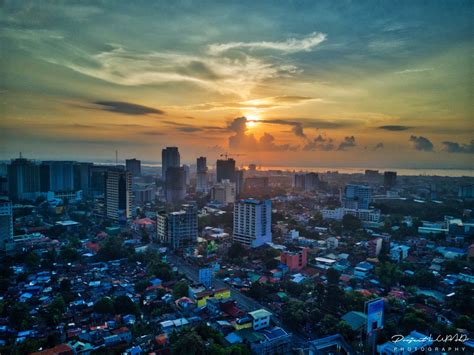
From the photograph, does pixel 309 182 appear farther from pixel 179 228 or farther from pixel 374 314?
pixel 374 314

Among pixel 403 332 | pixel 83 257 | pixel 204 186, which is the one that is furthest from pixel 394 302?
pixel 204 186

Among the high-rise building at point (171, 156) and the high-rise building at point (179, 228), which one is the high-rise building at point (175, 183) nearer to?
the high-rise building at point (171, 156)

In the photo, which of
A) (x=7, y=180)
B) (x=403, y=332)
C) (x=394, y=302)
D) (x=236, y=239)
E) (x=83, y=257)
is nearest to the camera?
(x=403, y=332)

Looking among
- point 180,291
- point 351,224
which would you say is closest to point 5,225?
point 180,291

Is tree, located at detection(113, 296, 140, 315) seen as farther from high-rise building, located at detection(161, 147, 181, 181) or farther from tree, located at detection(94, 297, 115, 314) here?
high-rise building, located at detection(161, 147, 181, 181)

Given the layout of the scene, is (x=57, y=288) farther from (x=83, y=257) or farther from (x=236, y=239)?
(x=236, y=239)
